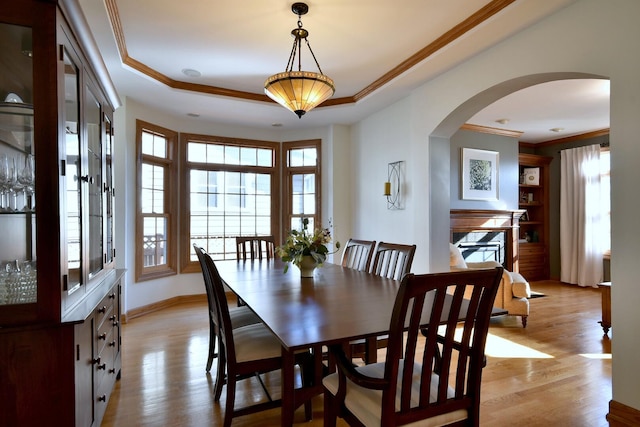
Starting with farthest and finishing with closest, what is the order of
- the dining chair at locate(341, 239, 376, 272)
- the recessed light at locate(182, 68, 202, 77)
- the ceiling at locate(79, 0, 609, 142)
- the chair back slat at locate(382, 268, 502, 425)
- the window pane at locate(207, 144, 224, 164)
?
the window pane at locate(207, 144, 224, 164), the recessed light at locate(182, 68, 202, 77), the dining chair at locate(341, 239, 376, 272), the ceiling at locate(79, 0, 609, 142), the chair back slat at locate(382, 268, 502, 425)

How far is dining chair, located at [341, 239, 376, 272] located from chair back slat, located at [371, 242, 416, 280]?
13 cm

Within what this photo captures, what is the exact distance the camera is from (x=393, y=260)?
2.79 metres

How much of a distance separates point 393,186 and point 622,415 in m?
3.00

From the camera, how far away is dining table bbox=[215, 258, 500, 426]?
139 centimetres

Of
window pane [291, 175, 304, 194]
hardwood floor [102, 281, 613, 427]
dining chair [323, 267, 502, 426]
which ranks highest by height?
window pane [291, 175, 304, 194]

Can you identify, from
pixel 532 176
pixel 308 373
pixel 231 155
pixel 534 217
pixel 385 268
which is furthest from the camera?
pixel 534 217

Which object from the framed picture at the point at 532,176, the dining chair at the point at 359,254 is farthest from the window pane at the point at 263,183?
the framed picture at the point at 532,176

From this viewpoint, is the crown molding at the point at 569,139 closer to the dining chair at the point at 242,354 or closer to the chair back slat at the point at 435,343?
the chair back slat at the point at 435,343

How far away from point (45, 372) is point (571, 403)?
3.11m

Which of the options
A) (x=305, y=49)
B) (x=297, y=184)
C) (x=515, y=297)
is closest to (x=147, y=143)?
(x=297, y=184)

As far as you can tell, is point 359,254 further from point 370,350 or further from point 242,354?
point 242,354

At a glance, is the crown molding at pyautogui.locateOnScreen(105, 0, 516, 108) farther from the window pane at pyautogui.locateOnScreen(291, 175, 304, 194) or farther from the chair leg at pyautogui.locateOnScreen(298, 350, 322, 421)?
the chair leg at pyautogui.locateOnScreen(298, 350, 322, 421)

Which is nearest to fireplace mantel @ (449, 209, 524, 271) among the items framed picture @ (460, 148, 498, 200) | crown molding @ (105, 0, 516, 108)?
framed picture @ (460, 148, 498, 200)

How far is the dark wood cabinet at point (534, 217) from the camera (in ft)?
22.2
